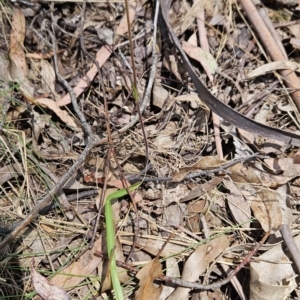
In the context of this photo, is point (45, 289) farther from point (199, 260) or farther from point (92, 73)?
point (92, 73)

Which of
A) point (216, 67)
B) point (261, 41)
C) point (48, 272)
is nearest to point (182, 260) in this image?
point (48, 272)

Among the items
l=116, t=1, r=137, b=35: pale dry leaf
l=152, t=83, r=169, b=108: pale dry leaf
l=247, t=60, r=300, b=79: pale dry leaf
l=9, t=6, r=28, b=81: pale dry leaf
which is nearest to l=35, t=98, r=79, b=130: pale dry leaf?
l=9, t=6, r=28, b=81: pale dry leaf

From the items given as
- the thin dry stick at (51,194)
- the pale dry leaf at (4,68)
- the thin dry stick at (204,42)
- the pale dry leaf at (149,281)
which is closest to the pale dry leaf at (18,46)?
the pale dry leaf at (4,68)

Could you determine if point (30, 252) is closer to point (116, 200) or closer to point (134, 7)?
point (116, 200)

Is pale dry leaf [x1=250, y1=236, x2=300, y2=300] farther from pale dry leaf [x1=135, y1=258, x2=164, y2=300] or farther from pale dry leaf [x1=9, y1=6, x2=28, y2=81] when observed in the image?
pale dry leaf [x1=9, y1=6, x2=28, y2=81]

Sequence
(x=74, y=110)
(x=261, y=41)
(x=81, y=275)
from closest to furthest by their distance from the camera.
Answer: (x=81, y=275), (x=74, y=110), (x=261, y=41)

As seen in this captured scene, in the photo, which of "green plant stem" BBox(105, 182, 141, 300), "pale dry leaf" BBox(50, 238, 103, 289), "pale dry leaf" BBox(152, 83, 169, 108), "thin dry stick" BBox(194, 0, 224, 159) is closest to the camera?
"green plant stem" BBox(105, 182, 141, 300)
